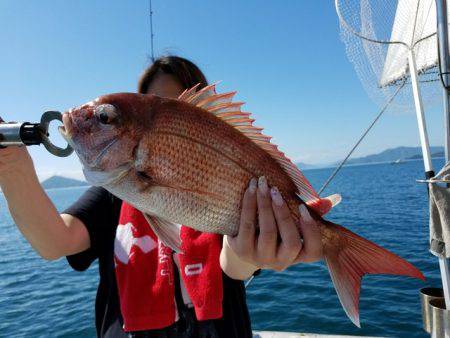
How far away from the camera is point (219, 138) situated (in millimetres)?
1790

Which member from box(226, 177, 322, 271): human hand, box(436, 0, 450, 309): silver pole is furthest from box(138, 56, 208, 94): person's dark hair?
box(436, 0, 450, 309): silver pole

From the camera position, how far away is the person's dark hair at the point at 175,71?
2.97 m

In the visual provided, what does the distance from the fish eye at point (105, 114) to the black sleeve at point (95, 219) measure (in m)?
1.17

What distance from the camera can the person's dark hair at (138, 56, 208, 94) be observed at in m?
2.97

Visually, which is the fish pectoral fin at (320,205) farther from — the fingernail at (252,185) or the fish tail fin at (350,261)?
the fingernail at (252,185)

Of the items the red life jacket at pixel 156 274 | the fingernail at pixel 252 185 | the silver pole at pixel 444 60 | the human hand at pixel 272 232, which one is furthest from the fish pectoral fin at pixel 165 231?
the silver pole at pixel 444 60

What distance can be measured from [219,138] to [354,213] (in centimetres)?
Answer: 2708

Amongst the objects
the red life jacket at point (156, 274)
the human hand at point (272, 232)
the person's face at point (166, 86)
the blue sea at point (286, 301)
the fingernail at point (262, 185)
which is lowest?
the blue sea at point (286, 301)

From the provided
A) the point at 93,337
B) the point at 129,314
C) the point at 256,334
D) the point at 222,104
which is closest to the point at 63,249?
the point at 129,314

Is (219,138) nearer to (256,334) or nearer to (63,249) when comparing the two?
(63,249)

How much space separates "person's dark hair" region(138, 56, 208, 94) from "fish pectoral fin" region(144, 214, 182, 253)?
1.61 meters

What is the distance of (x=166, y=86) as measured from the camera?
9.75ft

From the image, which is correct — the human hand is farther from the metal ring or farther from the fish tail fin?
the metal ring

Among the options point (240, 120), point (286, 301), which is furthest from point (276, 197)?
point (286, 301)
